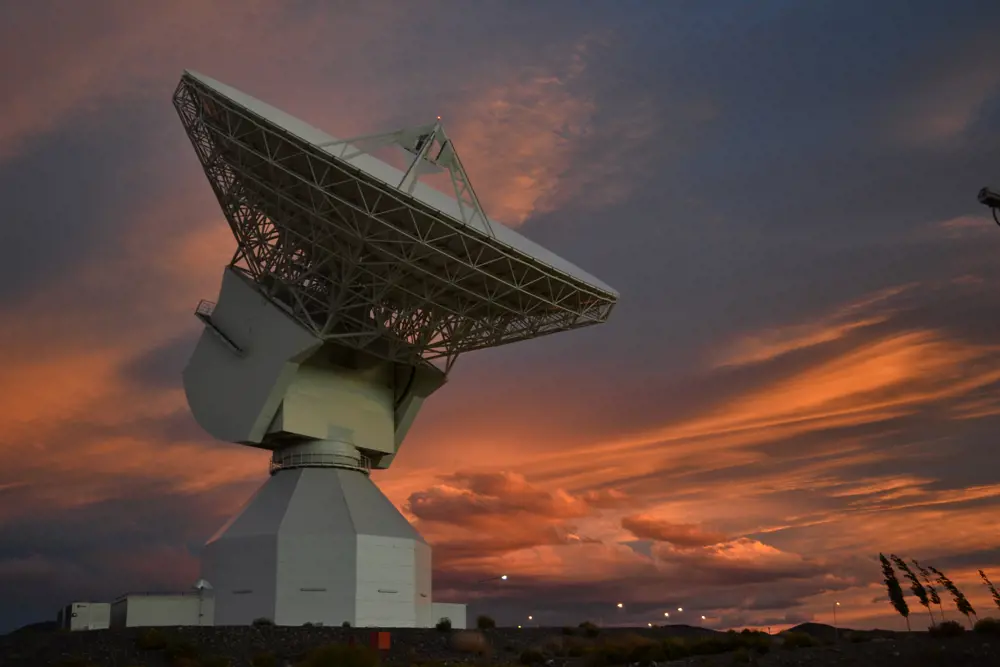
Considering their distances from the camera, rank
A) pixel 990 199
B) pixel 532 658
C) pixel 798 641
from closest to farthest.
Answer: pixel 990 199 → pixel 532 658 → pixel 798 641

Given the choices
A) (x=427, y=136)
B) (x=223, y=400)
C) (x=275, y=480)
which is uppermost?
(x=427, y=136)

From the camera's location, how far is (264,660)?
25000mm

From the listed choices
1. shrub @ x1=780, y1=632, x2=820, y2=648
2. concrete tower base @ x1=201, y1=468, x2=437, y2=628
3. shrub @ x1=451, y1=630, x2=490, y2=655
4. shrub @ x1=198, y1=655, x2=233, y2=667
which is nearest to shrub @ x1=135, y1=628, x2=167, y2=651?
shrub @ x1=198, y1=655, x2=233, y2=667

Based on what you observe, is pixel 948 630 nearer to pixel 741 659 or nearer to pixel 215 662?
pixel 741 659

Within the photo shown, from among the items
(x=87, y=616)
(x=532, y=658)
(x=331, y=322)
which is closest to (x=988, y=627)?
(x=532, y=658)

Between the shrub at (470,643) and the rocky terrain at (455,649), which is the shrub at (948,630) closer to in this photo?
the rocky terrain at (455,649)

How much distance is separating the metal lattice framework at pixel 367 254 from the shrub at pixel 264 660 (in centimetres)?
980

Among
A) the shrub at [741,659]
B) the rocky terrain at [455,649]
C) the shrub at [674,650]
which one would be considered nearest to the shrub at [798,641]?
the rocky terrain at [455,649]

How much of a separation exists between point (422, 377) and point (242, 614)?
979 cm

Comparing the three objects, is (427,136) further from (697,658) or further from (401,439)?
(697,658)

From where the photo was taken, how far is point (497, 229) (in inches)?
1288

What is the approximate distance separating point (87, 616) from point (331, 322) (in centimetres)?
1174

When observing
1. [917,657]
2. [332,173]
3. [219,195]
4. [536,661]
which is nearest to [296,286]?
[219,195]

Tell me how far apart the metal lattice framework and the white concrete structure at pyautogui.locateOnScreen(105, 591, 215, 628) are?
9004 millimetres
